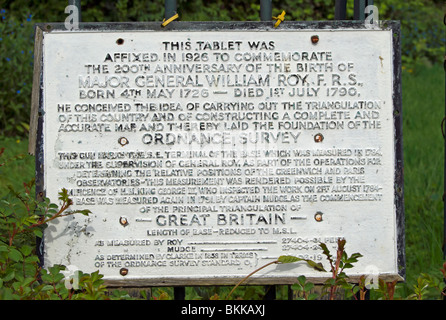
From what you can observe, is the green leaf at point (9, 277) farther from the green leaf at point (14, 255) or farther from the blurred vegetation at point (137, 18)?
the blurred vegetation at point (137, 18)

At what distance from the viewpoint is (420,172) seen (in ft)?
13.0

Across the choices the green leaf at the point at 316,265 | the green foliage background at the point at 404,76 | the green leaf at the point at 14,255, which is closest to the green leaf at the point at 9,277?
the green leaf at the point at 14,255

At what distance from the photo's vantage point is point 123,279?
2408mm

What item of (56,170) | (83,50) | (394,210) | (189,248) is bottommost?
(189,248)

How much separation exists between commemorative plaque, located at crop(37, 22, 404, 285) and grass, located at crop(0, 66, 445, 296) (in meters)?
0.36

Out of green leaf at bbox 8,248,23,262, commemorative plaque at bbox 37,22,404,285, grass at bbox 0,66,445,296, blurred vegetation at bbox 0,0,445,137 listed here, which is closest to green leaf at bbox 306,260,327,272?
commemorative plaque at bbox 37,22,404,285

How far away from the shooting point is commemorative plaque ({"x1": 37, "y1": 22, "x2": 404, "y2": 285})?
241 cm

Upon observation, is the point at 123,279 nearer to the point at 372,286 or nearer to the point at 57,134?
the point at 57,134

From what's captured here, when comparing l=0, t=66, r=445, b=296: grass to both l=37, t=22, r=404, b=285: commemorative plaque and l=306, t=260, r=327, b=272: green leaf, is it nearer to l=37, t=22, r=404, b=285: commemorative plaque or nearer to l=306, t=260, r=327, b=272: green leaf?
l=37, t=22, r=404, b=285: commemorative plaque

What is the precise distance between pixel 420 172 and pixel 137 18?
367cm

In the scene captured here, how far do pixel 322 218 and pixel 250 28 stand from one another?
2.74 feet

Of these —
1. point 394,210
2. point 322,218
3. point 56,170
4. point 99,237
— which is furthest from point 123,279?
point 394,210

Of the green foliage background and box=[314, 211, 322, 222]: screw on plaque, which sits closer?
box=[314, 211, 322, 222]: screw on plaque

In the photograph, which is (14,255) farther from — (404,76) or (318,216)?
(404,76)
